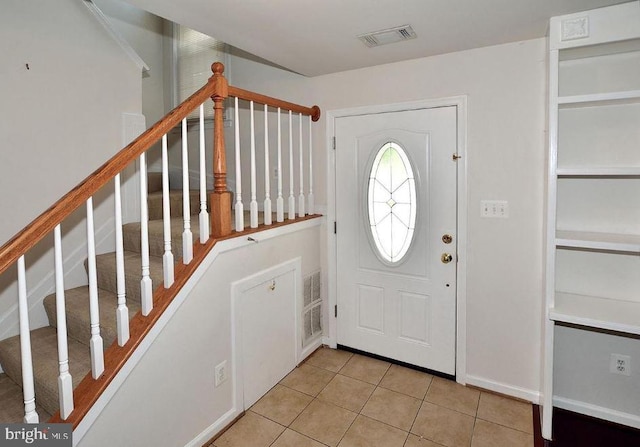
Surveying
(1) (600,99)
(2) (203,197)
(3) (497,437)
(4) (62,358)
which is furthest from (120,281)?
(1) (600,99)

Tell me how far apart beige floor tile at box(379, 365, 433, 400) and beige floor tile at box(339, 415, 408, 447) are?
1.33 feet

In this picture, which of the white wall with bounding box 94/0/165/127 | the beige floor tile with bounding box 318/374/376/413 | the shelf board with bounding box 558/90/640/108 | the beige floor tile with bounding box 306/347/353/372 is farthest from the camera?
the white wall with bounding box 94/0/165/127

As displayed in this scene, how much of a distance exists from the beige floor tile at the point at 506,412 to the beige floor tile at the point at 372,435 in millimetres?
593

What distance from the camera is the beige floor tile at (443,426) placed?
2.15m

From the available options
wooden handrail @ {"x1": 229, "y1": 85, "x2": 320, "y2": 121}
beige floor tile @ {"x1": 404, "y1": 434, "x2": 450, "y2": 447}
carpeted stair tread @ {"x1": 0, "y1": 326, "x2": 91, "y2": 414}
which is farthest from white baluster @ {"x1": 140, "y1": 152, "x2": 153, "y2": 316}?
beige floor tile @ {"x1": 404, "y1": 434, "x2": 450, "y2": 447}

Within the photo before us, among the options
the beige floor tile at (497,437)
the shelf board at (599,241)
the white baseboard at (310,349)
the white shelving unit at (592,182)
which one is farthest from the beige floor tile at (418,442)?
the shelf board at (599,241)

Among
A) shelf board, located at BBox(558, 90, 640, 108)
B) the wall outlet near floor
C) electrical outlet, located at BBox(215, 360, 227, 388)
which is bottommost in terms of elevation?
electrical outlet, located at BBox(215, 360, 227, 388)

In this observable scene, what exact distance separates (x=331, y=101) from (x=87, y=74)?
1.77m

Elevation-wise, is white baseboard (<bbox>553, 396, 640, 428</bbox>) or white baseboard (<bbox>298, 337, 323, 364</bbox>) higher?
white baseboard (<bbox>298, 337, 323, 364</bbox>)

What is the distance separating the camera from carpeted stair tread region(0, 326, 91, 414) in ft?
5.67

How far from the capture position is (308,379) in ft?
9.20

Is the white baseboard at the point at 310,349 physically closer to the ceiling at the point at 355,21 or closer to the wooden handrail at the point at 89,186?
the wooden handrail at the point at 89,186

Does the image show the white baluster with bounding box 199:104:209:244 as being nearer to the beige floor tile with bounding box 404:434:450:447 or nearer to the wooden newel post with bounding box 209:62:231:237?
the wooden newel post with bounding box 209:62:231:237

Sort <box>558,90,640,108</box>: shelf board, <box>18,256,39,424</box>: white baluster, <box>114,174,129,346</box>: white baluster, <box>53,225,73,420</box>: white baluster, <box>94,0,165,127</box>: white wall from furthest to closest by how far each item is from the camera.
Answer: <box>94,0,165,127</box>: white wall, <box>558,90,640,108</box>: shelf board, <box>114,174,129,346</box>: white baluster, <box>53,225,73,420</box>: white baluster, <box>18,256,39,424</box>: white baluster
